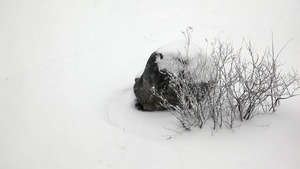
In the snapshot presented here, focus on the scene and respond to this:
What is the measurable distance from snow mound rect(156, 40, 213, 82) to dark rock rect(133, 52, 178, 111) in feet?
0.38

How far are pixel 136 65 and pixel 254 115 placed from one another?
4050 mm

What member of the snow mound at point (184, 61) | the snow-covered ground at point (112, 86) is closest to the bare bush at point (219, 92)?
the snow mound at point (184, 61)

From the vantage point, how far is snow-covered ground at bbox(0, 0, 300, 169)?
13.0 feet

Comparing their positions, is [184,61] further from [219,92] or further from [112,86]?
[112,86]

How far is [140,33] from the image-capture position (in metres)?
9.27

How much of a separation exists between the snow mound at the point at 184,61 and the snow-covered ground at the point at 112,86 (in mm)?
1022

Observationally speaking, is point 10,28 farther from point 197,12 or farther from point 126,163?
point 126,163

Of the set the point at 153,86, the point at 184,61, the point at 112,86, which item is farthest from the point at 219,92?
the point at 112,86

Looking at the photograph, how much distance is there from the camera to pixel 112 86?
6348 mm

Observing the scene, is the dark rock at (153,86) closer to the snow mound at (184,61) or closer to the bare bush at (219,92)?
the snow mound at (184,61)

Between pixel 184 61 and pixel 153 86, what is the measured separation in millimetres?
806

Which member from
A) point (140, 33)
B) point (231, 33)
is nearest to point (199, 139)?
point (231, 33)

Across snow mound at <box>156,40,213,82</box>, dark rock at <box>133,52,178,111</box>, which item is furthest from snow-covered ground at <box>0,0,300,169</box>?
snow mound at <box>156,40,213,82</box>

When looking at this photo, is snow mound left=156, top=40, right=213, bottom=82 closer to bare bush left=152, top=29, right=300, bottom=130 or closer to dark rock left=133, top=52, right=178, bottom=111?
bare bush left=152, top=29, right=300, bottom=130
